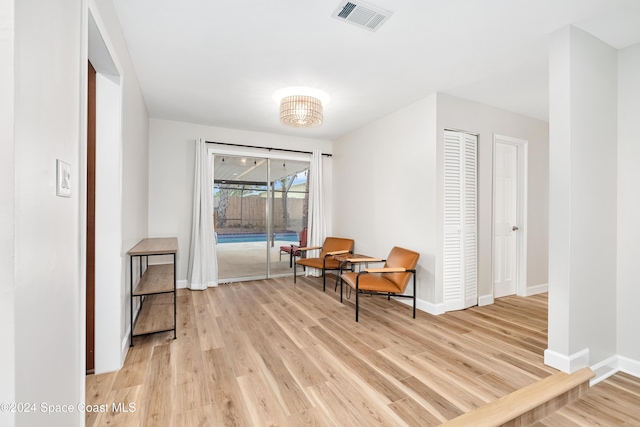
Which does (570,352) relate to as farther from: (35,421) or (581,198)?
(35,421)

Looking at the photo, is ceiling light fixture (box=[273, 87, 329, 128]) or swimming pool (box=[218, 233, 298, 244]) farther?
swimming pool (box=[218, 233, 298, 244])

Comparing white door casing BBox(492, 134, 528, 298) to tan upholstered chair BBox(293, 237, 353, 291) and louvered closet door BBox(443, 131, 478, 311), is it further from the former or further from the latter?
tan upholstered chair BBox(293, 237, 353, 291)

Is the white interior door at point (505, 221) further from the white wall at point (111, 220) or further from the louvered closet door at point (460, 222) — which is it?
the white wall at point (111, 220)

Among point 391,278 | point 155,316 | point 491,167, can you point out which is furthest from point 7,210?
point 491,167

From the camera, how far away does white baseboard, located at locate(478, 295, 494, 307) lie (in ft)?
11.7

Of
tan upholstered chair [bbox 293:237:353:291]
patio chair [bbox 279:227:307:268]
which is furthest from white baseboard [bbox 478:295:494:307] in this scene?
patio chair [bbox 279:227:307:268]

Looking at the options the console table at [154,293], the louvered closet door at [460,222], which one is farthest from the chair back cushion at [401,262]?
the console table at [154,293]

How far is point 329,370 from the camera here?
2125mm

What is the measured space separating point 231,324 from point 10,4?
2873mm

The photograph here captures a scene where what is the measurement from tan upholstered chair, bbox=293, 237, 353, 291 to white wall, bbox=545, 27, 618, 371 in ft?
8.97

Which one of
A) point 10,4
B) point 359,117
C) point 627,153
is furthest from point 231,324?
point 627,153

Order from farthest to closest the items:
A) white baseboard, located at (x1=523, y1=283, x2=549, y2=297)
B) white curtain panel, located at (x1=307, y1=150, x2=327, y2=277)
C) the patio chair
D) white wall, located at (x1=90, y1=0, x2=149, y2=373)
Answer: white curtain panel, located at (x1=307, y1=150, x2=327, y2=277), the patio chair, white baseboard, located at (x1=523, y1=283, x2=549, y2=297), white wall, located at (x1=90, y1=0, x2=149, y2=373)

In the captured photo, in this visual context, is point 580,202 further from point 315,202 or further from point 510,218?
point 315,202

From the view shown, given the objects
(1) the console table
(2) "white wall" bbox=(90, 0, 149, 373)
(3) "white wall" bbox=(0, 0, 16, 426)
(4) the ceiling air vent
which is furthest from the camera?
(1) the console table
